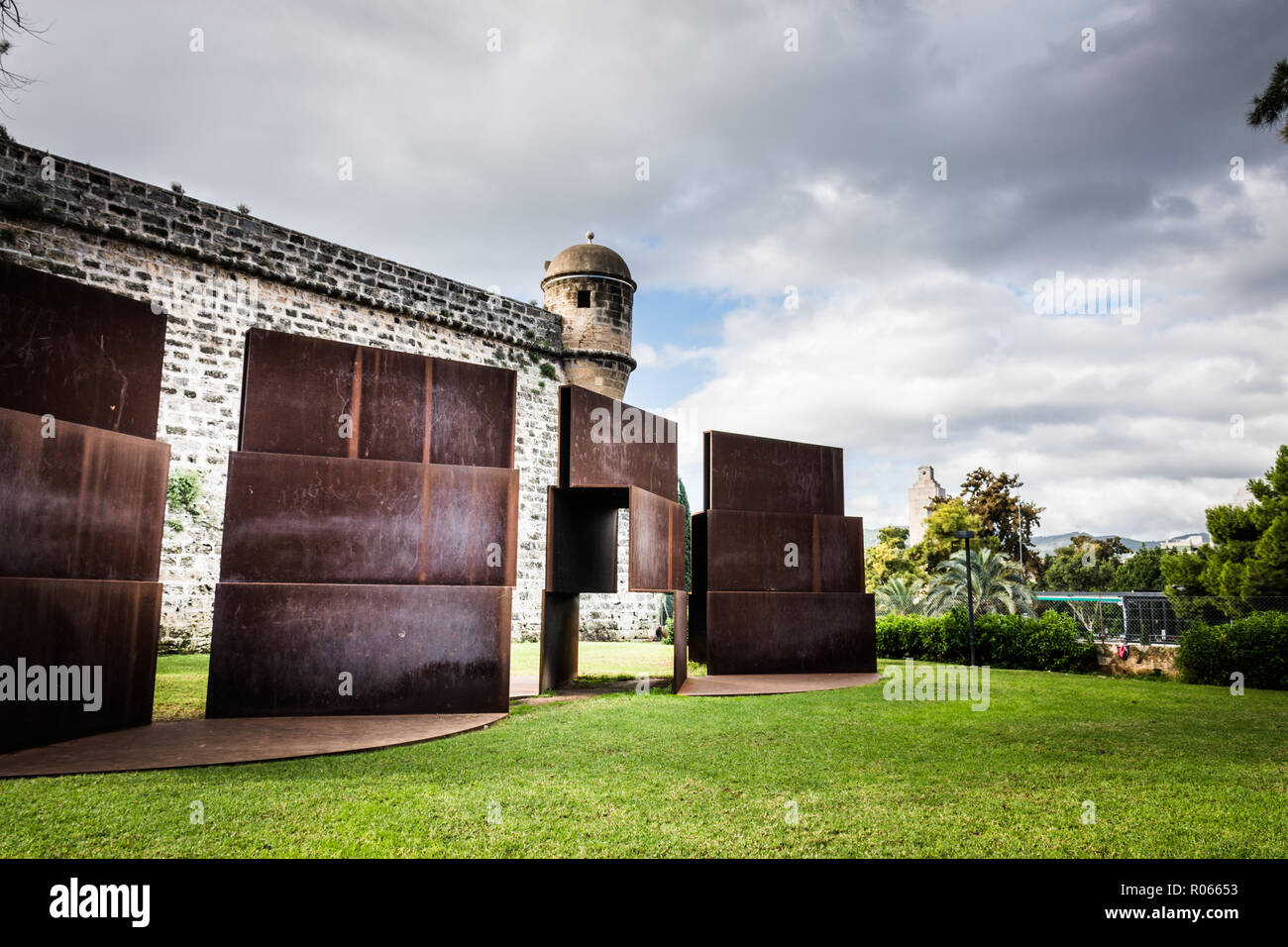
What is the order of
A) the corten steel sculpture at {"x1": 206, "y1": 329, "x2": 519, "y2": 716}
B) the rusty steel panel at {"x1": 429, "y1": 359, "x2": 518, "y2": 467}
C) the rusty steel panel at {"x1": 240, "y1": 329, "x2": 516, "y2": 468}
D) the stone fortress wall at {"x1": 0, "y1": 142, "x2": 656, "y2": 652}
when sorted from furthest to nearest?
the stone fortress wall at {"x1": 0, "y1": 142, "x2": 656, "y2": 652}, the rusty steel panel at {"x1": 429, "y1": 359, "x2": 518, "y2": 467}, the rusty steel panel at {"x1": 240, "y1": 329, "x2": 516, "y2": 468}, the corten steel sculpture at {"x1": 206, "y1": 329, "x2": 519, "y2": 716}

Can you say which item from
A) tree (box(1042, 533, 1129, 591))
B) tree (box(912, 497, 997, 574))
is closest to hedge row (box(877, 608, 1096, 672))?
tree (box(912, 497, 997, 574))

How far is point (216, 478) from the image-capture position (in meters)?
12.6

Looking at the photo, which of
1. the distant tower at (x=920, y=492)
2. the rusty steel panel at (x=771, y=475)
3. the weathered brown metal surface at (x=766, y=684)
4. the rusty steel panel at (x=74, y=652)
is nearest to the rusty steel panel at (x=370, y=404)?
the rusty steel panel at (x=74, y=652)

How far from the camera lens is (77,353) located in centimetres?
586

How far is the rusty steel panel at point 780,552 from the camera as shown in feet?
35.9

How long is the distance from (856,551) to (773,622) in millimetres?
1853

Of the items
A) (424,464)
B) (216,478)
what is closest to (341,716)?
(424,464)

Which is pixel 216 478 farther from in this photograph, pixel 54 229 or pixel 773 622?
pixel 773 622

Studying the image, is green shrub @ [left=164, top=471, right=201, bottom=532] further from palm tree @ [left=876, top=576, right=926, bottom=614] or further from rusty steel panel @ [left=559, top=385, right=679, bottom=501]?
palm tree @ [left=876, top=576, right=926, bottom=614]

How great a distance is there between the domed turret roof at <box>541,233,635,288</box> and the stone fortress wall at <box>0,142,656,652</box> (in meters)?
3.18

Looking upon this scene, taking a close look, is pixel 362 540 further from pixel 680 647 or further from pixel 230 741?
pixel 680 647

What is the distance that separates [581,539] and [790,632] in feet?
11.2

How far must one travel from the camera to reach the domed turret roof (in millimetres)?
18359

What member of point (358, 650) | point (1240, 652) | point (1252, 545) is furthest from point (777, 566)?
point (1252, 545)
